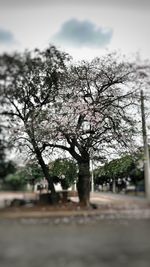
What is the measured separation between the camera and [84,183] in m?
5.36

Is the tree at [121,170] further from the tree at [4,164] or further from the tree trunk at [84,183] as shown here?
the tree at [4,164]

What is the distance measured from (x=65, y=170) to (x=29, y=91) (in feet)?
5.78

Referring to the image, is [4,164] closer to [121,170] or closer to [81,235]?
[81,235]

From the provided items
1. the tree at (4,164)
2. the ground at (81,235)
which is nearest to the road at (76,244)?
the ground at (81,235)

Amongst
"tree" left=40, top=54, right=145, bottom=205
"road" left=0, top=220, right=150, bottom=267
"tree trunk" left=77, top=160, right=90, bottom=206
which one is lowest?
"road" left=0, top=220, right=150, bottom=267

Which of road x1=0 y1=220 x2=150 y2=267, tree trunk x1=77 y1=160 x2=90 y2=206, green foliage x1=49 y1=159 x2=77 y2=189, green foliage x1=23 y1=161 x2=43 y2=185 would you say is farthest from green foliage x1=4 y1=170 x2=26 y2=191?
tree trunk x1=77 y1=160 x2=90 y2=206

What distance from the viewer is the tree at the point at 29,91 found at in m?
5.19

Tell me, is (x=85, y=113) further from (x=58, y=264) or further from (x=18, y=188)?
(x=58, y=264)

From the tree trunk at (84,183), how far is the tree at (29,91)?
1.59 feet

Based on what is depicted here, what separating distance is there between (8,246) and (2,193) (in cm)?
88

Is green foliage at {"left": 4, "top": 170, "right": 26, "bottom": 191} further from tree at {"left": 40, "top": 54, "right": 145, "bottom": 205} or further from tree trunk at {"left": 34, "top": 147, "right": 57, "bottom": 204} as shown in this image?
tree at {"left": 40, "top": 54, "right": 145, "bottom": 205}

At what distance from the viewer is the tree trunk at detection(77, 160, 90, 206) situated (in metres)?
4.96

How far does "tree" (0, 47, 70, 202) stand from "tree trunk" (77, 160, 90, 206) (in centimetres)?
49

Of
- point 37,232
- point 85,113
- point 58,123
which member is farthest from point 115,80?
point 37,232
